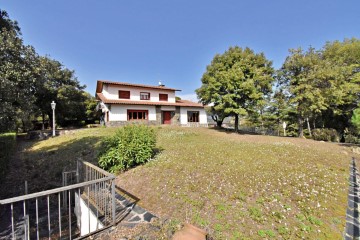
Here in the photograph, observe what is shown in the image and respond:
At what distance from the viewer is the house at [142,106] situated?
20.8m

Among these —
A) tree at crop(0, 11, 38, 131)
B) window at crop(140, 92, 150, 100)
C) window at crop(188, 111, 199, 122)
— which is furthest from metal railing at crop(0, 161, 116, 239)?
window at crop(188, 111, 199, 122)

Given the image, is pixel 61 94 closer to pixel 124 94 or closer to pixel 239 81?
pixel 124 94

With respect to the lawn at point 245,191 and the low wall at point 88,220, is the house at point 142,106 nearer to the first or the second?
the lawn at point 245,191

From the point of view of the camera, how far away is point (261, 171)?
20.6 ft

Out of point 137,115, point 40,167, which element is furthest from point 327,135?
point 40,167

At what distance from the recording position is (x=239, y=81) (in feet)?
54.0

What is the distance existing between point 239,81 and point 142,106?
13197mm

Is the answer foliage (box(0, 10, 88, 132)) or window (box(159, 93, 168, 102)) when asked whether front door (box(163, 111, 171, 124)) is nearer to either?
window (box(159, 93, 168, 102))

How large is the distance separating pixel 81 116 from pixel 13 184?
2180 centimetres

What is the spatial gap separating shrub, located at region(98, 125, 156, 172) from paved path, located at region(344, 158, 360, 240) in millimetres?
6527

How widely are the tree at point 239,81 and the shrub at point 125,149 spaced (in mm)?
11327

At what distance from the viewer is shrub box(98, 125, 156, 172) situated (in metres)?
6.70

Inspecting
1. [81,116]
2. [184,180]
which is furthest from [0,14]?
[81,116]

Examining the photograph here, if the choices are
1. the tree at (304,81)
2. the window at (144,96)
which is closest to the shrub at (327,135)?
the tree at (304,81)
